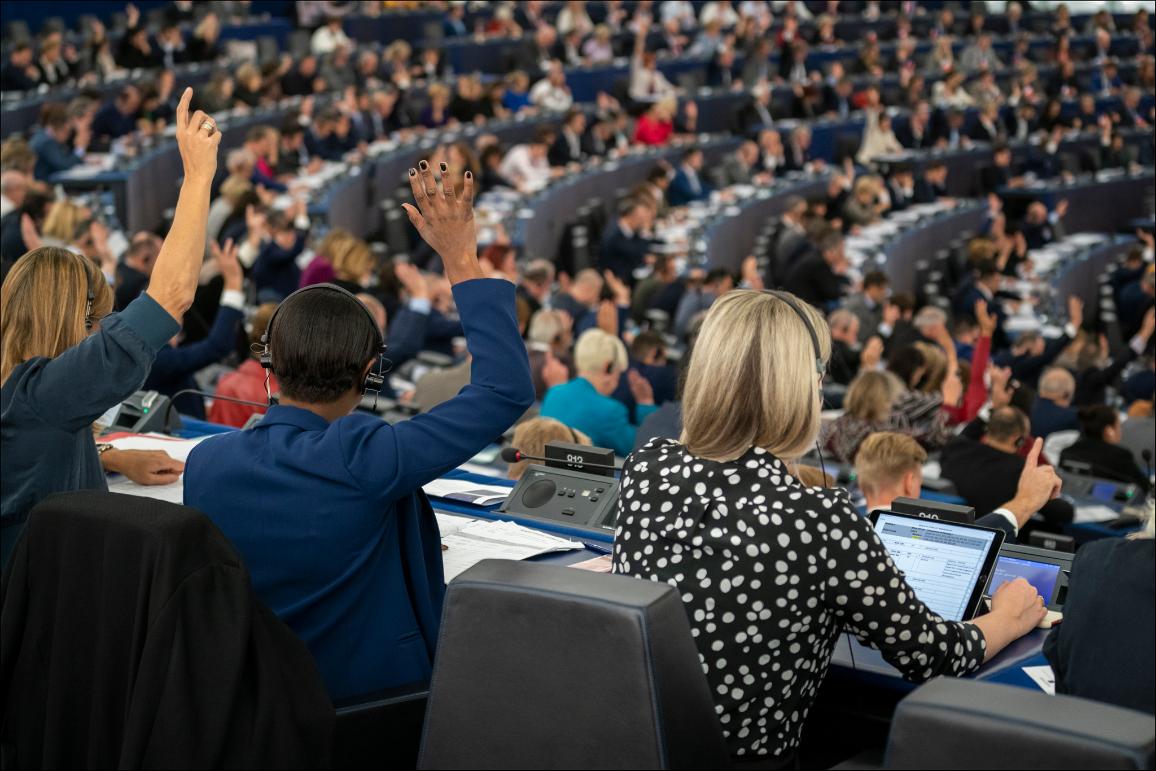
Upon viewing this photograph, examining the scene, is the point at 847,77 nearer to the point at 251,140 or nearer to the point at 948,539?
the point at 251,140

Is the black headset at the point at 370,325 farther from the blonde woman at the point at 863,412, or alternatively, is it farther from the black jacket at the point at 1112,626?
the blonde woman at the point at 863,412

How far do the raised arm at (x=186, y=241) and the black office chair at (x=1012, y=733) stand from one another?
4.29 feet

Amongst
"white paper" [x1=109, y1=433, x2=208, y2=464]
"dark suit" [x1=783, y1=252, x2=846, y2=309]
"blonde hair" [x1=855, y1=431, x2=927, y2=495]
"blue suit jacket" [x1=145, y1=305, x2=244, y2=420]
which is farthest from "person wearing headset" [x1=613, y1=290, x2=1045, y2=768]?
"dark suit" [x1=783, y1=252, x2=846, y2=309]

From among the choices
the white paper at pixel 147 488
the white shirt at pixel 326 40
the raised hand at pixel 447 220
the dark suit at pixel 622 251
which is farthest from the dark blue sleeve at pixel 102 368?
the white shirt at pixel 326 40

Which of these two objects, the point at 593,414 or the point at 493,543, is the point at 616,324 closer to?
the point at 593,414

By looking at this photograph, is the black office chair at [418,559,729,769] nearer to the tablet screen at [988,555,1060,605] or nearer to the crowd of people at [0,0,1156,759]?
the crowd of people at [0,0,1156,759]

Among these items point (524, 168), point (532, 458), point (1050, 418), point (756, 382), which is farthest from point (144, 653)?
point (524, 168)

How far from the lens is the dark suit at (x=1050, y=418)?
22.7 ft

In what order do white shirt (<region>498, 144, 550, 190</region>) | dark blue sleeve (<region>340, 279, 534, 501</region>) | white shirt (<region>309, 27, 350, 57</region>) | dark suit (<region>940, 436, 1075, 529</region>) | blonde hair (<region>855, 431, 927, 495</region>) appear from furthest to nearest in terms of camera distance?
1. white shirt (<region>309, 27, 350, 57</region>)
2. white shirt (<region>498, 144, 550, 190</region>)
3. dark suit (<region>940, 436, 1075, 529</region>)
4. blonde hair (<region>855, 431, 927, 495</region>)
5. dark blue sleeve (<region>340, 279, 534, 501</region>)

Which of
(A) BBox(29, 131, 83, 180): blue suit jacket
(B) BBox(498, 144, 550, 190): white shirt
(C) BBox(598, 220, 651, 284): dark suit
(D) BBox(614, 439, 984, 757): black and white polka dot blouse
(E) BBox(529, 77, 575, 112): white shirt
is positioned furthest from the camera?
(E) BBox(529, 77, 575, 112): white shirt

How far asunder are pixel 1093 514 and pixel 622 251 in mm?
5333

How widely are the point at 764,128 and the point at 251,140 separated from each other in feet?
19.1

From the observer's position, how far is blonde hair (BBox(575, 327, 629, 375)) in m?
6.10

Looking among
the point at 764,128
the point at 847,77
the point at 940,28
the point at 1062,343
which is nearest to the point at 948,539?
the point at 1062,343
